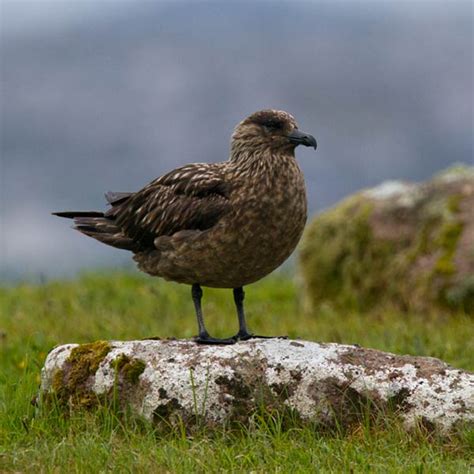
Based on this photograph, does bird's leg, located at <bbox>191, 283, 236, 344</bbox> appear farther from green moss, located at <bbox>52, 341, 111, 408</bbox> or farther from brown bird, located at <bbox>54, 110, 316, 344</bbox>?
green moss, located at <bbox>52, 341, 111, 408</bbox>

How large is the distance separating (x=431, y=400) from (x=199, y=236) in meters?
1.78

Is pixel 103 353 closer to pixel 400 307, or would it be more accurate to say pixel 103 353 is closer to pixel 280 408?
pixel 280 408

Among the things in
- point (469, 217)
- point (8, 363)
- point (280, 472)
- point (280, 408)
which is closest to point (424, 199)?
point (469, 217)

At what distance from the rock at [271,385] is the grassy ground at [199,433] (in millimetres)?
109

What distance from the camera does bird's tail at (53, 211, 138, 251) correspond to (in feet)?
24.7

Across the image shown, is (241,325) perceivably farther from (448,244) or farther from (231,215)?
(448,244)

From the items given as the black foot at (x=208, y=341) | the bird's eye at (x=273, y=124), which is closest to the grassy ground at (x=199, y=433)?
the black foot at (x=208, y=341)

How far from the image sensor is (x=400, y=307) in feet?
40.3

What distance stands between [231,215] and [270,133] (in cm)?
70

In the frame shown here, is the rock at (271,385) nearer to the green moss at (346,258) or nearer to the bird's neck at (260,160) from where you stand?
the bird's neck at (260,160)

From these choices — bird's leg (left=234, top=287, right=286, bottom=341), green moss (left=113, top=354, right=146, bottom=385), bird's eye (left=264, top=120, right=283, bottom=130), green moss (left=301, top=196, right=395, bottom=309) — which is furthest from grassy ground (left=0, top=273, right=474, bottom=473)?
bird's eye (left=264, top=120, right=283, bottom=130)

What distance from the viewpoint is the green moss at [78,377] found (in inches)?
259

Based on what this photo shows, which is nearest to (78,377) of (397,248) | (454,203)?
(397,248)

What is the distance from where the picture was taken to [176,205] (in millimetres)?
7156
